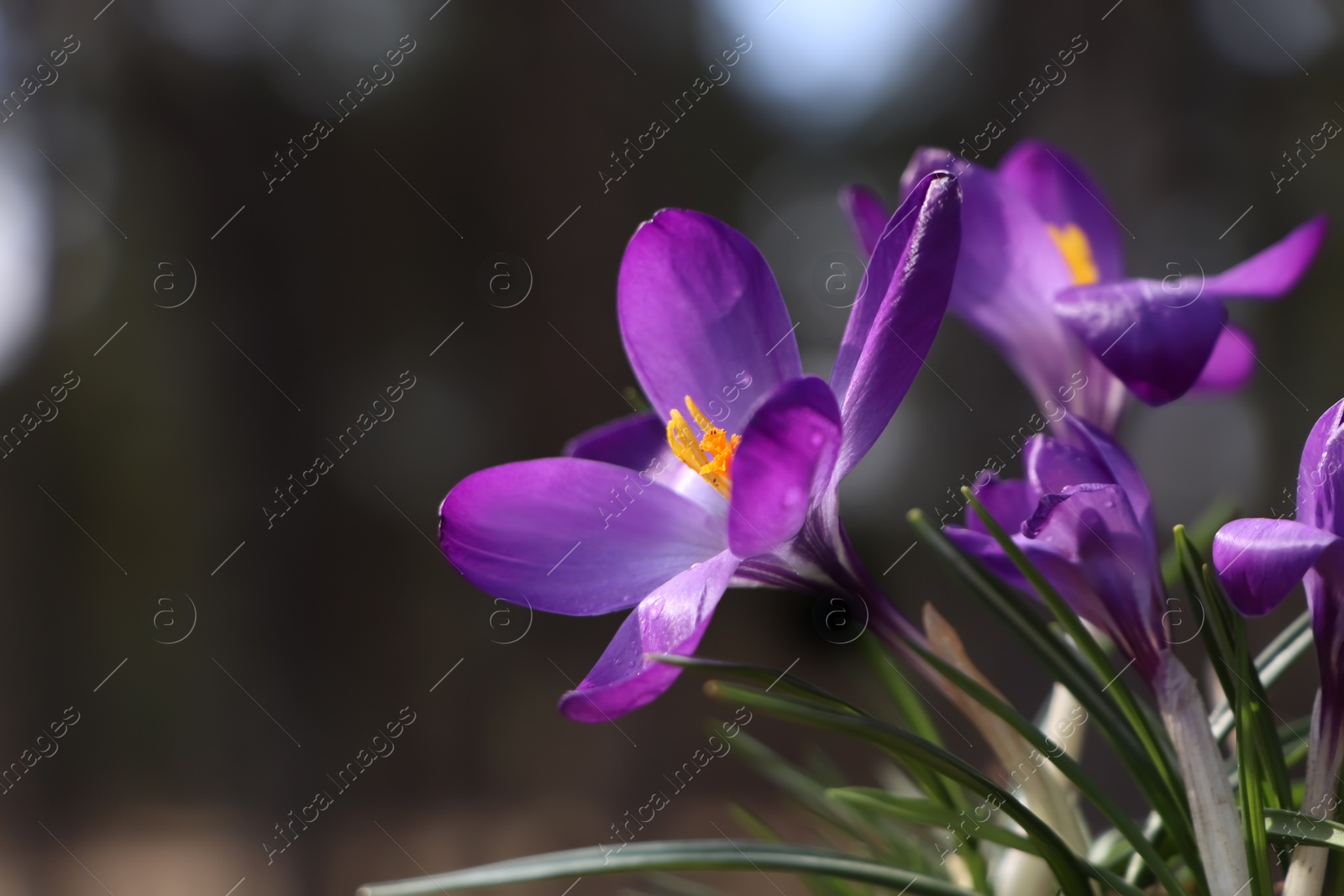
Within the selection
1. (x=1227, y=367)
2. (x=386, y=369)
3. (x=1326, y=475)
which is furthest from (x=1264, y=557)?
(x=386, y=369)

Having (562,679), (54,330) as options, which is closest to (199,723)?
(562,679)

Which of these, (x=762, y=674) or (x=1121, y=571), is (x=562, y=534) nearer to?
(x=762, y=674)

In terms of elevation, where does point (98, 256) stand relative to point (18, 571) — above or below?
above

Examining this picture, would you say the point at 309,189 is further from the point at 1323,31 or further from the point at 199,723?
the point at 1323,31

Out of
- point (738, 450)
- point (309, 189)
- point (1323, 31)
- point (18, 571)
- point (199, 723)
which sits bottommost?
point (1323, 31)

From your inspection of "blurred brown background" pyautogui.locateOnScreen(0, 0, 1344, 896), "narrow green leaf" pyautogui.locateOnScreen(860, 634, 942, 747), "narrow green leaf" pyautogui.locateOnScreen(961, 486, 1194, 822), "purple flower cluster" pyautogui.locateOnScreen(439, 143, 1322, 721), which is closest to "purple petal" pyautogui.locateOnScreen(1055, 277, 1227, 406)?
"purple flower cluster" pyautogui.locateOnScreen(439, 143, 1322, 721)

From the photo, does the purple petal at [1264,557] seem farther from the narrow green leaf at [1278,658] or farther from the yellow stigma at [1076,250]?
the yellow stigma at [1076,250]

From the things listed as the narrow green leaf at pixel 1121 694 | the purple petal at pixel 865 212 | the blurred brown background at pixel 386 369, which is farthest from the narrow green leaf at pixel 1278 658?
the blurred brown background at pixel 386 369
